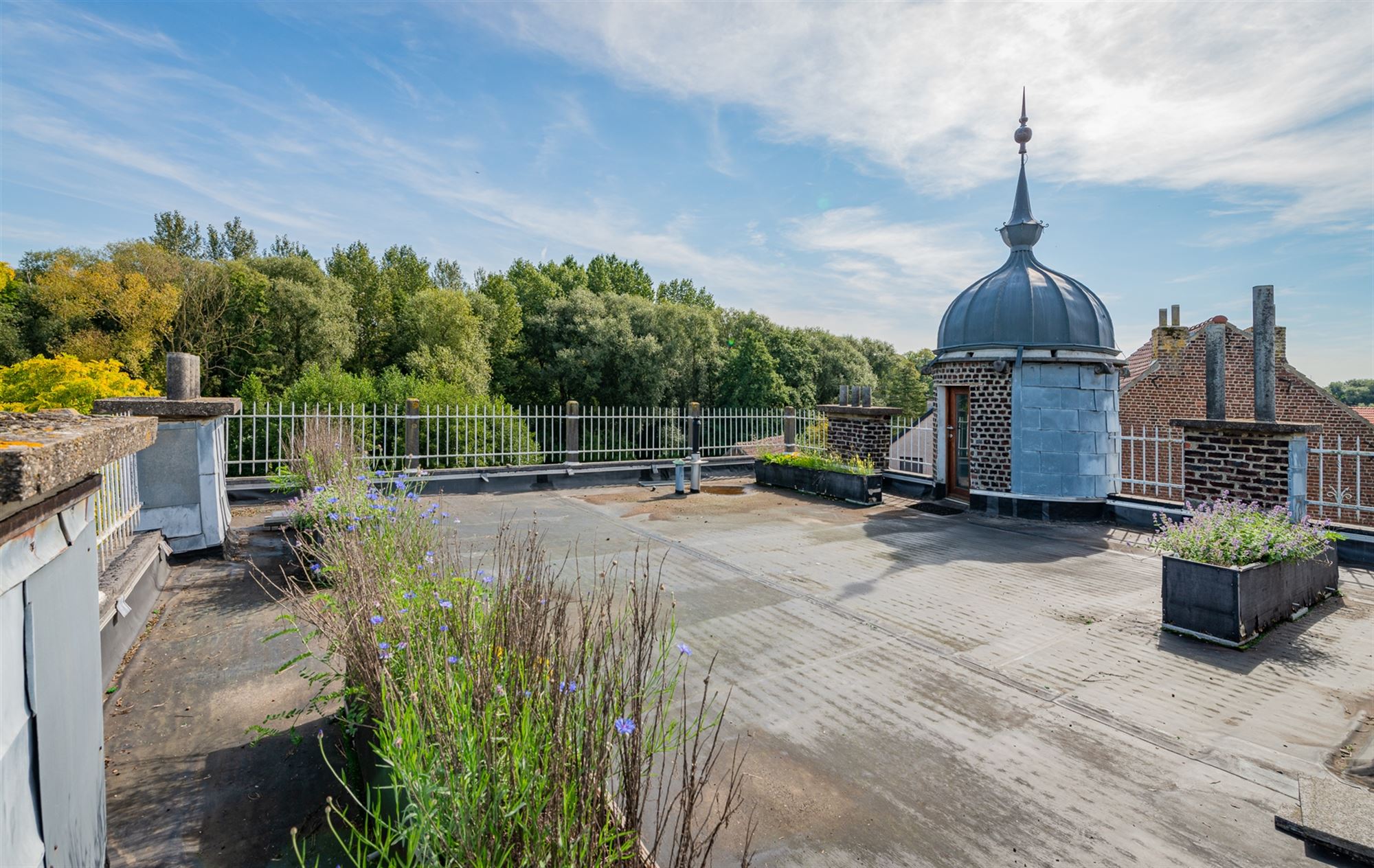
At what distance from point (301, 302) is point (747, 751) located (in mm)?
27984

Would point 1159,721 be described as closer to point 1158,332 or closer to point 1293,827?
point 1293,827

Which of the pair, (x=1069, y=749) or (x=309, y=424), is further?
(x=309, y=424)

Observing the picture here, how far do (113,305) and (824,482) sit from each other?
2454cm

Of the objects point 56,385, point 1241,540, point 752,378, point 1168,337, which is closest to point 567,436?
point 1241,540

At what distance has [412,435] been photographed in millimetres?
11859

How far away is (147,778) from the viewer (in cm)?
307

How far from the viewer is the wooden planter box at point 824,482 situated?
442 inches

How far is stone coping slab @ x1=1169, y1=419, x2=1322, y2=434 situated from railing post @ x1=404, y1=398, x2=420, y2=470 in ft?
36.4

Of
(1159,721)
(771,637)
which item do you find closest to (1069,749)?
(1159,721)

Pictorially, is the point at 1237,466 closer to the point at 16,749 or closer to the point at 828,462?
the point at 828,462

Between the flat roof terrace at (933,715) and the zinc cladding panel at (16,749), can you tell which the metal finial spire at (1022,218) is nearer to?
the flat roof terrace at (933,715)

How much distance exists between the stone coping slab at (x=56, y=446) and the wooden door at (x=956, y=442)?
37.0 ft

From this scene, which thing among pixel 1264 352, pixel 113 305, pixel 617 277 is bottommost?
pixel 1264 352

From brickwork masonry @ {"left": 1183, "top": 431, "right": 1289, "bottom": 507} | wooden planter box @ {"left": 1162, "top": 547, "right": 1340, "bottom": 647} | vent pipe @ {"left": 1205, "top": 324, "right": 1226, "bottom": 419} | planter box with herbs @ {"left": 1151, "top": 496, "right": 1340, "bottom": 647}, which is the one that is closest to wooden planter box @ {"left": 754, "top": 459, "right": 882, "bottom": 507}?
brickwork masonry @ {"left": 1183, "top": 431, "right": 1289, "bottom": 507}
